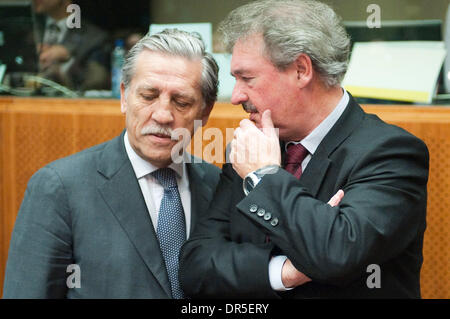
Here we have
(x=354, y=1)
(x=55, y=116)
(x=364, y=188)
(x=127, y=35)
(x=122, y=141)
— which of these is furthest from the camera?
(x=127, y=35)

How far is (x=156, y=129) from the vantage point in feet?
6.59

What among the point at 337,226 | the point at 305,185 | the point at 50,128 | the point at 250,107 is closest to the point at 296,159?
the point at 305,185

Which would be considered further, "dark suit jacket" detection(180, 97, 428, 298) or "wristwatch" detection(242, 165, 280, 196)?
"wristwatch" detection(242, 165, 280, 196)

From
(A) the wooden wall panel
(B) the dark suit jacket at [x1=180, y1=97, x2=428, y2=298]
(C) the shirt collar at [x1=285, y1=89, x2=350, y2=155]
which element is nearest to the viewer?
(B) the dark suit jacket at [x1=180, y1=97, x2=428, y2=298]

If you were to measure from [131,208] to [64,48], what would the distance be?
7.00 feet

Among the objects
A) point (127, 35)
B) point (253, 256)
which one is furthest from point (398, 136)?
point (127, 35)

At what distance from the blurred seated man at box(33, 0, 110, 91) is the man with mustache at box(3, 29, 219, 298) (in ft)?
5.58

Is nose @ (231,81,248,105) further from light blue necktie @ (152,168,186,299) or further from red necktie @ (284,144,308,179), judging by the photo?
light blue necktie @ (152,168,186,299)

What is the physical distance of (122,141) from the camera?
7.08ft

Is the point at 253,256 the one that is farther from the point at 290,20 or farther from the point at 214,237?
the point at 290,20

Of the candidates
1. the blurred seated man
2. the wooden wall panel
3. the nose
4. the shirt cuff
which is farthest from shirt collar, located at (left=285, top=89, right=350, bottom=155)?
the blurred seated man

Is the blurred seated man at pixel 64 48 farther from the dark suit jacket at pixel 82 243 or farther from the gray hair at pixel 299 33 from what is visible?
the gray hair at pixel 299 33

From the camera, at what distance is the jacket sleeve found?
6.28ft
